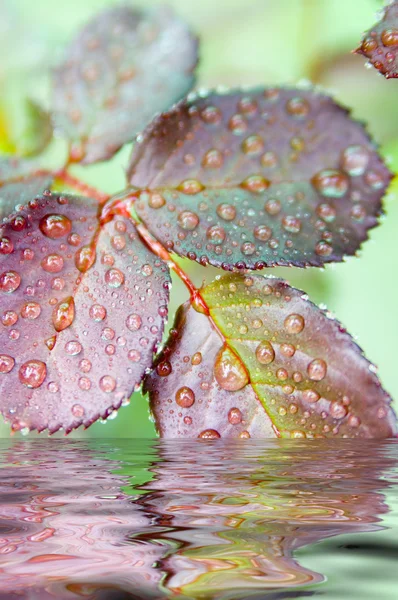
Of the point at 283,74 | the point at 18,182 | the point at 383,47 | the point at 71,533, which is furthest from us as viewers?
the point at 283,74

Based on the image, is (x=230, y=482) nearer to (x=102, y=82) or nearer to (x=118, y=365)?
(x=118, y=365)

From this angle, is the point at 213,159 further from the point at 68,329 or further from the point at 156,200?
the point at 68,329

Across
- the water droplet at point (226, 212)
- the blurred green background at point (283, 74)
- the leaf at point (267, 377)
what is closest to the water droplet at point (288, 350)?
the leaf at point (267, 377)

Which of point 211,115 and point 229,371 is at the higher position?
point 211,115

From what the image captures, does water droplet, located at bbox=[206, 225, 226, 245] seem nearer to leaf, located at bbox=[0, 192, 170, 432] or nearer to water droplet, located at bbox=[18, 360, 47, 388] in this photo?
leaf, located at bbox=[0, 192, 170, 432]

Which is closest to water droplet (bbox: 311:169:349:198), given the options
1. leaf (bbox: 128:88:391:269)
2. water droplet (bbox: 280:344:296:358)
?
leaf (bbox: 128:88:391:269)

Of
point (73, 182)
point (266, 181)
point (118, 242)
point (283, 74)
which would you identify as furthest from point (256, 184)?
point (283, 74)

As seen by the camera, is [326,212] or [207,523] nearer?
[207,523]
